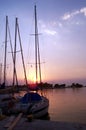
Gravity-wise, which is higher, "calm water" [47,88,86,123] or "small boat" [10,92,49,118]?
"small boat" [10,92,49,118]

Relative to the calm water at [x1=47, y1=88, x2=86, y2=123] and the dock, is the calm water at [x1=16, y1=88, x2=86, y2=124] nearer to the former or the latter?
the calm water at [x1=47, y1=88, x2=86, y2=123]

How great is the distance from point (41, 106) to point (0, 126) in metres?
13.9

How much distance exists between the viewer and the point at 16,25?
36562 millimetres

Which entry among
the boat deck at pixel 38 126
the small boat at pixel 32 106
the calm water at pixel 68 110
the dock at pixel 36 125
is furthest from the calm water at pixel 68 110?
the boat deck at pixel 38 126

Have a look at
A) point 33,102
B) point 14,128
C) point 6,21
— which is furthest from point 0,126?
point 6,21

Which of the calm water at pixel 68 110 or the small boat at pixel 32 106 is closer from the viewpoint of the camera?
the small boat at pixel 32 106

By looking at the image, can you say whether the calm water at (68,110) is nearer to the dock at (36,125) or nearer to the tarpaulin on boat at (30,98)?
the tarpaulin on boat at (30,98)

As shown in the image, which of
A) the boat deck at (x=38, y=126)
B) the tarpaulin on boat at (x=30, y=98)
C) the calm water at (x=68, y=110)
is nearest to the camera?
the boat deck at (x=38, y=126)

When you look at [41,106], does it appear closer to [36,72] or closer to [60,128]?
[36,72]

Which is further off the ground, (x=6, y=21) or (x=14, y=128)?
(x=6, y=21)

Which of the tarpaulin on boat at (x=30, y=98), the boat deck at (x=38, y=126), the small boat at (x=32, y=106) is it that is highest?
the tarpaulin on boat at (x=30, y=98)

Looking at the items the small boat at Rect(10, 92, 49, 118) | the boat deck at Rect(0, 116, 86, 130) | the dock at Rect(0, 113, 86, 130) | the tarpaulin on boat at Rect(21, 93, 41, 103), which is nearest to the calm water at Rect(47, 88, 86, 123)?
the small boat at Rect(10, 92, 49, 118)

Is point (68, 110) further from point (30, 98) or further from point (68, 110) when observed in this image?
point (30, 98)

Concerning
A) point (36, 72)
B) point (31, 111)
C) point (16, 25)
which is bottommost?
point (31, 111)
